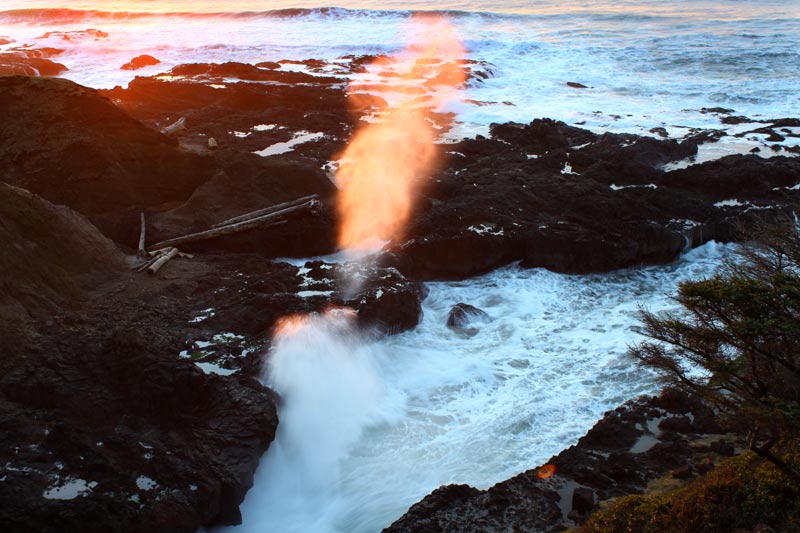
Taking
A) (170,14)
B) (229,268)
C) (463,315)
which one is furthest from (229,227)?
(170,14)

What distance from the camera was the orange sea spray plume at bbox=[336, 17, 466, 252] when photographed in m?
17.2

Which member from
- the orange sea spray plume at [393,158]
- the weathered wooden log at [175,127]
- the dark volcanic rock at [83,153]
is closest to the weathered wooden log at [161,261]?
the dark volcanic rock at [83,153]

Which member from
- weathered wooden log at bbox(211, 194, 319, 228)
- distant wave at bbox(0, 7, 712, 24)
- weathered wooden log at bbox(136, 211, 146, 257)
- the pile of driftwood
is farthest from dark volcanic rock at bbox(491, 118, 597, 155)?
distant wave at bbox(0, 7, 712, 24)

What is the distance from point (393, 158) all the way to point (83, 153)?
8906 mm

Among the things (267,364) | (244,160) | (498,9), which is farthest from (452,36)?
(267,364)

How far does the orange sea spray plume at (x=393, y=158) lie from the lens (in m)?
17.2

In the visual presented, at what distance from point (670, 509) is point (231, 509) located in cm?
544

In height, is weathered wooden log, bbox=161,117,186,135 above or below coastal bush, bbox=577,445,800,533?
above

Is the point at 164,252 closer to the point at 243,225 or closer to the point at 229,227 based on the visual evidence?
the point at 229,227

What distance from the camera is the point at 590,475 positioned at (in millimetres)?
9242

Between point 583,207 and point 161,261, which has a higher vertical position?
point 161,261

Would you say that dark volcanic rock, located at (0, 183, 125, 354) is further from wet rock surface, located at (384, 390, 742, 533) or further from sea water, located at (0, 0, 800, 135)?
sea water, located at (0, 0, 800, 135)

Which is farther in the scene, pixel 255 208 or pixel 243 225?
pixel 255 208

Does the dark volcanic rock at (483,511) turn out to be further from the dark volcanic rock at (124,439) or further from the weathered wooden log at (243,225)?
the weathered wooden log at (243,225)
